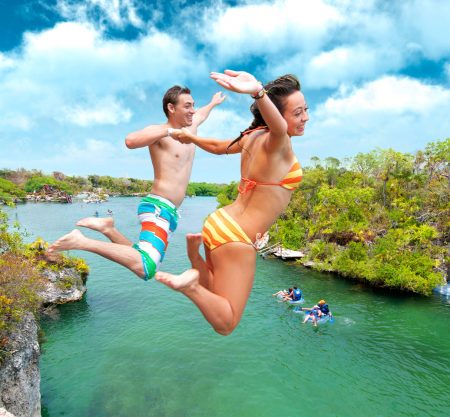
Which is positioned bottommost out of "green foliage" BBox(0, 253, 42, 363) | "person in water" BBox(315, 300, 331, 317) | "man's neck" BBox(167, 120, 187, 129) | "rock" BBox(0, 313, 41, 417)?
"person in water" BBox(315, 300, 331, 317)

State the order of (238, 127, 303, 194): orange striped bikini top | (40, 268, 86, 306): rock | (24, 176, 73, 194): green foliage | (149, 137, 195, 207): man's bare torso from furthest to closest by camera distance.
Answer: (24, 176, 73, 194): green foliage
(40, 268, 86, 306): rock
(149, 137, 195, 207): man's bare torso
(238, 127, 303, 194): orange striped bikini top

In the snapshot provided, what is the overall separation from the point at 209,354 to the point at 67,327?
715cm

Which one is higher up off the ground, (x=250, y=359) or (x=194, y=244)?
(x=194, y=244)

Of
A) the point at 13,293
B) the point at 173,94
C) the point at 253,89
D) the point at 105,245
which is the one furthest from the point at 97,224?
the point at 13,293

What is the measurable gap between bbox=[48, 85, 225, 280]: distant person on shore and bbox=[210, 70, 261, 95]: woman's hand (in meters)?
0.91

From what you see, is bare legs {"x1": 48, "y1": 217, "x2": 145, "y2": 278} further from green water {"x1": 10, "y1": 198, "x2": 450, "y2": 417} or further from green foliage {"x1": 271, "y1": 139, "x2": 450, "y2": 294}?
green foliage {"x1": 271, "y1": 139, "x2": 450, "y2": 294}

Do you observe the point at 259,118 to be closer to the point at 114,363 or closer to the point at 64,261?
the point at 114,363

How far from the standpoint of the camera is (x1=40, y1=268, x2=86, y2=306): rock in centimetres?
1784

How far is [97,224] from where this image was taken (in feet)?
9.39

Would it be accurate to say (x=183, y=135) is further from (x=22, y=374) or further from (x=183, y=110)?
(x=22, y=374)

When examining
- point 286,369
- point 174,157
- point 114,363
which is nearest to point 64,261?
point 114,363

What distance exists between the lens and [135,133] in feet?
9.43

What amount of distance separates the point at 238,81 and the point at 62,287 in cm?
1912

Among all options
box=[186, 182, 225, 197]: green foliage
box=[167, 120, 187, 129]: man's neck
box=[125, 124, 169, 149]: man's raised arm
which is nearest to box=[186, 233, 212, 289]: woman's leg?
box=[125, 124, 169, 149]: man's raised arm
